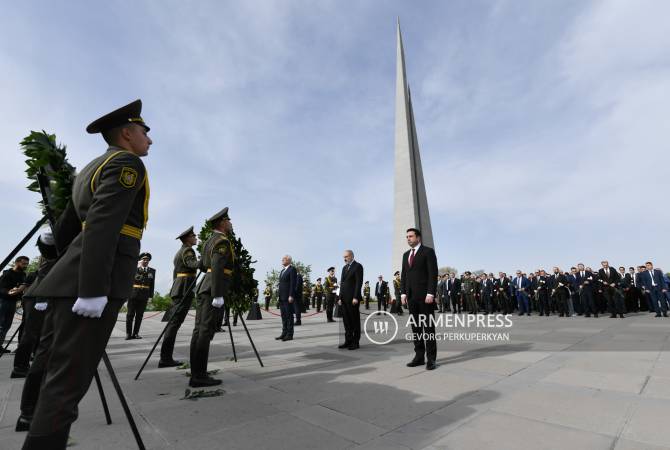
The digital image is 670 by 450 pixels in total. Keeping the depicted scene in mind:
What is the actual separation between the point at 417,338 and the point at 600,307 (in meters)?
17.1

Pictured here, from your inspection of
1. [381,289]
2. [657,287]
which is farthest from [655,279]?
[381,289]

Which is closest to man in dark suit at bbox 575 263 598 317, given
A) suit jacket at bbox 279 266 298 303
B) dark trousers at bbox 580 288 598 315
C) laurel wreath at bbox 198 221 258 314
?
dark trousers at bbox 580 288 598 315

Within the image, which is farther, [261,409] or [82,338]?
[261,409]

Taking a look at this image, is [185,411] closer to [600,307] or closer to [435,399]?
[435,399]

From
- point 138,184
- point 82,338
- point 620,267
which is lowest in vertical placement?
point 82,338

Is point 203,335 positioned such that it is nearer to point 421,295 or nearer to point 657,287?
point 421,295

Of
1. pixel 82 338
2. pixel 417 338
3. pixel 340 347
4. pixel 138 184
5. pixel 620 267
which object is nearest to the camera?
pixel 82 338

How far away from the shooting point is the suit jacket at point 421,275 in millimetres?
5559

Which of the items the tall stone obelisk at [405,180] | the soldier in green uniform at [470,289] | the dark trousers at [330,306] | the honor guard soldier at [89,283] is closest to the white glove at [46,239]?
the honor guard soldier at [89,283]

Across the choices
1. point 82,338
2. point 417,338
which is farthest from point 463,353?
point 82,338

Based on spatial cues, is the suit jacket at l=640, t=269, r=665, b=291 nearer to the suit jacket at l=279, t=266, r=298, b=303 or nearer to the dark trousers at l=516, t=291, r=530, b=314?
the dark trousers at l=516, t=291, r=530, b=314

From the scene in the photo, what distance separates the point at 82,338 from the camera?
1822 millimetres

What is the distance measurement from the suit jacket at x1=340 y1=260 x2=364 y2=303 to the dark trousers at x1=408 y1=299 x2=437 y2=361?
2.08 metres

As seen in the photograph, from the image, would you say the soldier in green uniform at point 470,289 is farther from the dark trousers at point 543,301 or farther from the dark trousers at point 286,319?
the dark trousers at point 286,319
